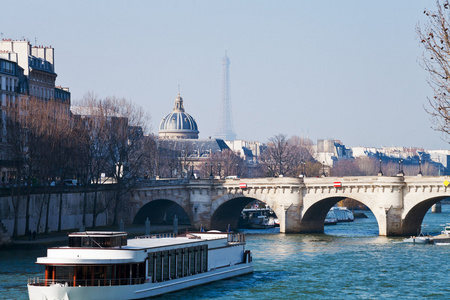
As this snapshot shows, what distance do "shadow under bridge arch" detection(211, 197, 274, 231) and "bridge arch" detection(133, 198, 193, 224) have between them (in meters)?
2.69

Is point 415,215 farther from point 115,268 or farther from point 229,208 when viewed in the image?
point 115,268

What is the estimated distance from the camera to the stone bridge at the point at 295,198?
85812mm

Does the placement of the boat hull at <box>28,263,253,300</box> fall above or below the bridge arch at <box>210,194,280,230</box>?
below

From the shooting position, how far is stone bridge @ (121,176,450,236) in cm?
8581

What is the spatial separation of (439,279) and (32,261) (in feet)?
88.2

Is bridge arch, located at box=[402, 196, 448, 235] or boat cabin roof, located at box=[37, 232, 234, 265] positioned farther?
bridge arch, located at box=[402, 196, 448, 235]

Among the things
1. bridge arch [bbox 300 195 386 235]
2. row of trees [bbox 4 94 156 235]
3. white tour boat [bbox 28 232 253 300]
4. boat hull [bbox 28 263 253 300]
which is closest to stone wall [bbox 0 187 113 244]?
row of trees [bbox 4 94 156 235]

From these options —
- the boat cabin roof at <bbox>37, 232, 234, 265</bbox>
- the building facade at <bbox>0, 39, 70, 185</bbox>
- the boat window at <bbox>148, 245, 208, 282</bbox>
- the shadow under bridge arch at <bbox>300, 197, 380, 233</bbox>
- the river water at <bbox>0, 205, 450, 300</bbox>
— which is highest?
the building facade at <bbox>0, 39, 70, 185</bbox>

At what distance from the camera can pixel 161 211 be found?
106875 mm

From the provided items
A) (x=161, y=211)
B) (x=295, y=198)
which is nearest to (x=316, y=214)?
(x=295, y=198)

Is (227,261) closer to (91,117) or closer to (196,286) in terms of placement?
(196,286)

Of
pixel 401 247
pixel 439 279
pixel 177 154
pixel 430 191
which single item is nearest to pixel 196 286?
pixel 439 279

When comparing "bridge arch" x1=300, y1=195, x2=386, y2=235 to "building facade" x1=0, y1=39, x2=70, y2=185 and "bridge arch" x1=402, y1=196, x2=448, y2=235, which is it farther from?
"building facade" x1=0, y1=39, x2=70, y2=185

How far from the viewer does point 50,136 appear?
260 feet
